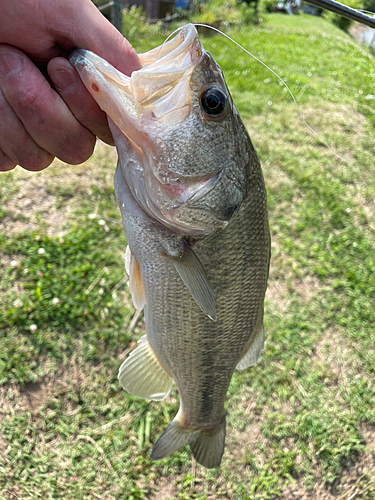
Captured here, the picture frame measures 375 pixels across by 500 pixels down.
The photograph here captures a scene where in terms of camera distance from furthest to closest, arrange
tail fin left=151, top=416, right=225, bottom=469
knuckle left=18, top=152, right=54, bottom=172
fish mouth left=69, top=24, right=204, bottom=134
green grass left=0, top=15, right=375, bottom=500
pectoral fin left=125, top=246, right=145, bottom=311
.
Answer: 1. green grass left=0, top=15, right=375, bottom=500
2. tail fin left=151, top=416, right=225, bottom=469
3. pectoral fin left=125, top=246, right=145, bottom=311
4. knuckle left=18, top=152, right=54, bottom=172
5. fish mouth left=69, top=24, right=204, bottom=134

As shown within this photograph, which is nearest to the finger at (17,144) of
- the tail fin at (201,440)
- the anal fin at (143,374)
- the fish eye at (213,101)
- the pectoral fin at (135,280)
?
the pectoral fin at (135,280)

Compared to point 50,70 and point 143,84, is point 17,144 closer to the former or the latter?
point 50,70

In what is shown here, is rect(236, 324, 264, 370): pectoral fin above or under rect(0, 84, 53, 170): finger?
under

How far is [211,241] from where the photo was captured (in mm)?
1194

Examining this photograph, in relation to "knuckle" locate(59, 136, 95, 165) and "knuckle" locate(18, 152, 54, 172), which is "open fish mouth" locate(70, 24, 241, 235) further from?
"knuckle" locate(18, 152, 54, 172)

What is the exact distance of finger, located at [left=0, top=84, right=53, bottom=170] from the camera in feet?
3.65

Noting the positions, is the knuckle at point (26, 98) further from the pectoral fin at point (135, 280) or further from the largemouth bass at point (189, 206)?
the pectoral fin at point (135, 280)

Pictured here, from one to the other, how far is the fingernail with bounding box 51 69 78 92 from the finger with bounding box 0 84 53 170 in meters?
0.17

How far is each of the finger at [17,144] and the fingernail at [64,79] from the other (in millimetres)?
172

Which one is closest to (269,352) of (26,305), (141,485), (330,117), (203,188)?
(141,485)

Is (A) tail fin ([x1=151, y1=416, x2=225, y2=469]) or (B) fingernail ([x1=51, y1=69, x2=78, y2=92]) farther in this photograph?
(A) tail fin ([x1=151, y1=416, x2=225, y2=469])

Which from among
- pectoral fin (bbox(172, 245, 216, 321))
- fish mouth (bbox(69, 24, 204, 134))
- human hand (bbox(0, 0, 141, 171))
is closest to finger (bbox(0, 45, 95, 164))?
human hand (bbox(0, 0, 141, 171))

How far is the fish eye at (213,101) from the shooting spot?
1.03m

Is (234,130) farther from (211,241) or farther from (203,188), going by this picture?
(211,241)
